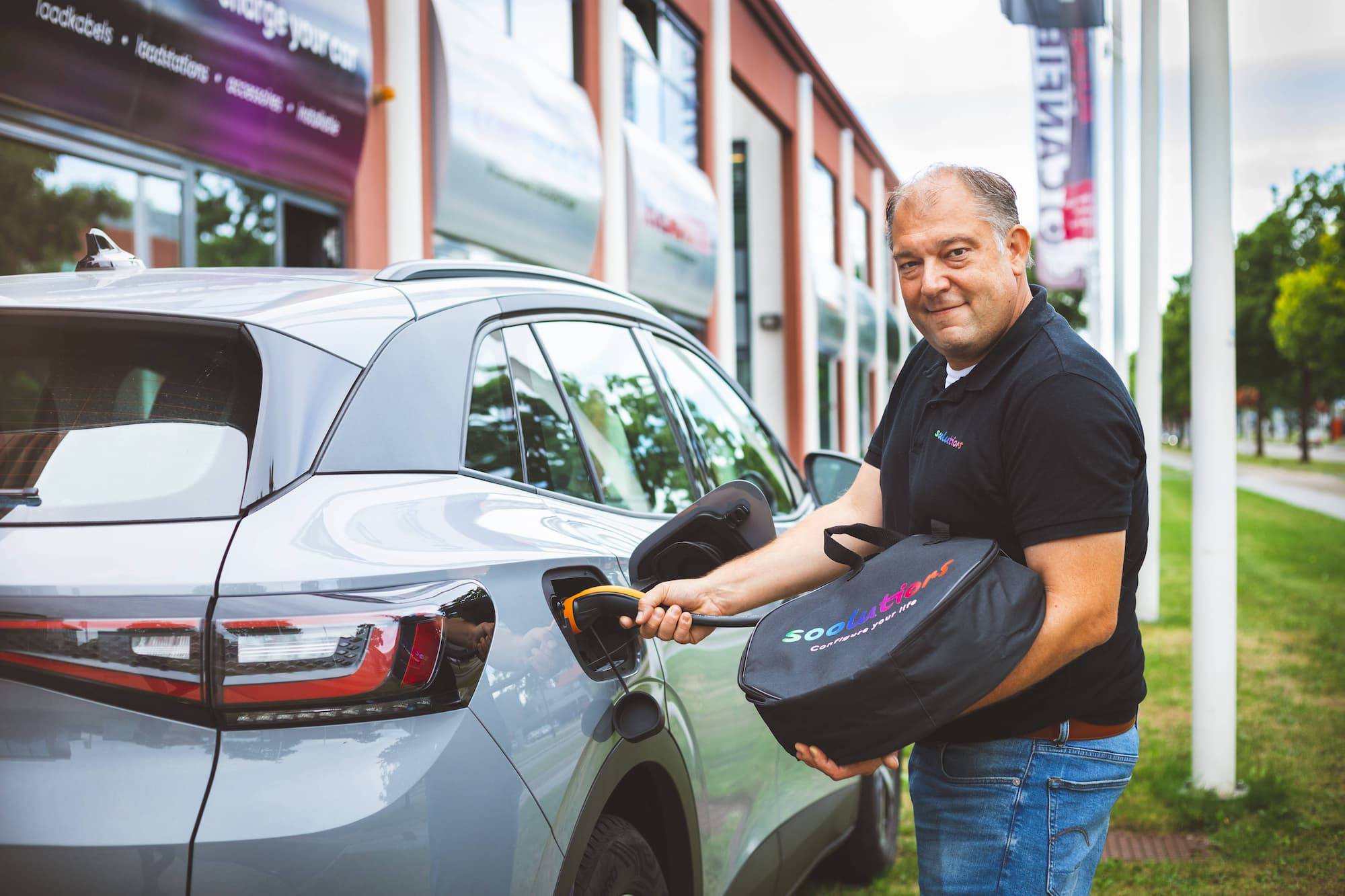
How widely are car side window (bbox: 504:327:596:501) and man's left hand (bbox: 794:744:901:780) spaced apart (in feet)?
2.81

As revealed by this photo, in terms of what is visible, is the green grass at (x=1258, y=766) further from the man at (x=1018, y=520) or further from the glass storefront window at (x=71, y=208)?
the glass storefront window at (x=71, y=208)

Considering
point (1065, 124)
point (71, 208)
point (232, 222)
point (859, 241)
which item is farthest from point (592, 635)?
point (859, 241)

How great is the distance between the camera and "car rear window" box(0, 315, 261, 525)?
5.93 feet

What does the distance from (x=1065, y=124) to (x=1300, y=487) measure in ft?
68.9

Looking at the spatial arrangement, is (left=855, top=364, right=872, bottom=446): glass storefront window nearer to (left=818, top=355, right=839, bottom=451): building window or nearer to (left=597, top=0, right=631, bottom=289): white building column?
(left=818, top=355, right=839, bottom=451): building window

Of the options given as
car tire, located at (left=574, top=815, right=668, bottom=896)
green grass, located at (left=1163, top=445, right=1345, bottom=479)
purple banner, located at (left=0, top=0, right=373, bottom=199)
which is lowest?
green grass, located at (left=1163, top=445, right=1345, bottom=479)

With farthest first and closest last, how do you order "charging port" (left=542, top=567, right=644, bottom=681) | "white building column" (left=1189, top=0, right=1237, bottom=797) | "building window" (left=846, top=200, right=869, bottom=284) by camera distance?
1. "building window" (left=846, top=200, right=869, bottom=284)
2. "white building column" (left=1189, top=0, right=1237, bottom=797)
3. "charging port" (left=542, top=567, right=644, bottom=681)

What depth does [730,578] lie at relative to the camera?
239 cm

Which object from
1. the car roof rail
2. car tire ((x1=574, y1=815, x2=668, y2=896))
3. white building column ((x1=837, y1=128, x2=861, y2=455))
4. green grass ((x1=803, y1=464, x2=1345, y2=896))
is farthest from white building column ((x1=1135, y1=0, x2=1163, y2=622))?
white building column ((x1=837, y1=128, x2=861, y2=455))

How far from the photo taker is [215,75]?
6555 mm

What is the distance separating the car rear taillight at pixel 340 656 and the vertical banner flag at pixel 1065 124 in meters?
12.6

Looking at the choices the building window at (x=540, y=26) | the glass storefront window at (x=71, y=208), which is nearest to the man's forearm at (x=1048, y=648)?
the glass storefront window at (x=71, y=208)

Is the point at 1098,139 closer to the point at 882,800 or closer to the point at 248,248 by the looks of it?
the point at 248,248

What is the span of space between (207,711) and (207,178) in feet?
20.6
